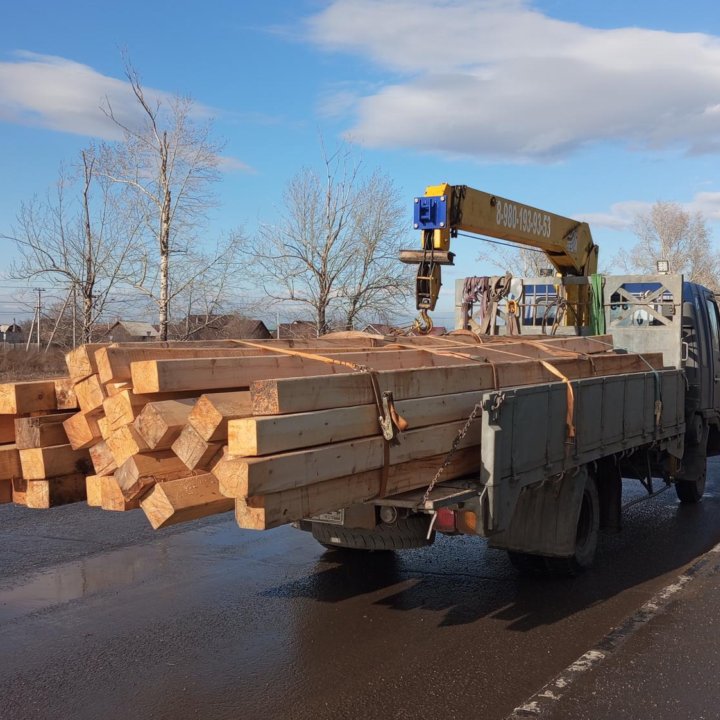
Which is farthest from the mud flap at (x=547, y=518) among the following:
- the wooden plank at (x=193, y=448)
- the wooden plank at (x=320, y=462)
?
the wooden plank at (x=193, y=448)

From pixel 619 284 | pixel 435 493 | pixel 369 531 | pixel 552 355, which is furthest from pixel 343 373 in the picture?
pixel 619 284

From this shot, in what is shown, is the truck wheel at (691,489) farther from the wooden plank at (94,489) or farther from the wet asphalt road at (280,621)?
the wooden plank at (94,489)

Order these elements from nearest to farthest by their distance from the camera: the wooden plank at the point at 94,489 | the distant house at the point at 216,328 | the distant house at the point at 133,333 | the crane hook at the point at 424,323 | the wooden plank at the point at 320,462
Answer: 1. the wooden plank at the point at 320,462
2. the wooden plank at the point at 94,489
3. the crane hook at the point at 424,323
4. the distant house at the point at 216,328
5. the distant house at the point at 133,333

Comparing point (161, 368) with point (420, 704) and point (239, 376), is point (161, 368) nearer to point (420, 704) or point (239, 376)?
point (239, 376)

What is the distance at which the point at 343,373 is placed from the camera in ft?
14.9

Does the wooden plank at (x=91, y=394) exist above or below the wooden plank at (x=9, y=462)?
above

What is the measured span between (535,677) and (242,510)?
208 centimetres

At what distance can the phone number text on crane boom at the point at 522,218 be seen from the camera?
30.3ft

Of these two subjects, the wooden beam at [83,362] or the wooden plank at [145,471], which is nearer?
the wooden plank at [145,471]

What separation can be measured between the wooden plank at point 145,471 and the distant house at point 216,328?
28.6 ft

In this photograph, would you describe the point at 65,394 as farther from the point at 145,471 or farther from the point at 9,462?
the point at 145,471

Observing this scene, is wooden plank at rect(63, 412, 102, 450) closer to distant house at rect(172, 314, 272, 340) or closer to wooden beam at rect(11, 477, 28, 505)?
wooden beam at rect(11, 477, 28, 505)

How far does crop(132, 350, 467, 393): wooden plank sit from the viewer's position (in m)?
4.01

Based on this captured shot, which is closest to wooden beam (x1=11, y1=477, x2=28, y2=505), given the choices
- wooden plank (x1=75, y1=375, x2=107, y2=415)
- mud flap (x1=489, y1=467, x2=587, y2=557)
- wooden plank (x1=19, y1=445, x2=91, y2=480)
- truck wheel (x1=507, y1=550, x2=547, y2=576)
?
wooden plank (x1=19, y1=445, x2=91, y2=480)
